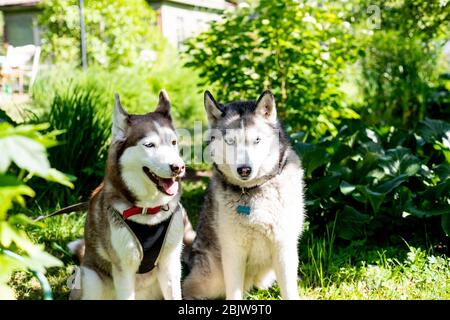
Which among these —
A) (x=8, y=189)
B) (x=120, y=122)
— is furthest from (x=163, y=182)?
(x=8, y=189)

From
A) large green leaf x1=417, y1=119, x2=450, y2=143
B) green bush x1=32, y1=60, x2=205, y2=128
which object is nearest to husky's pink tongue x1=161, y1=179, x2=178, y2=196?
large green leaf x1=417, y1=119, x2=450, y2=143

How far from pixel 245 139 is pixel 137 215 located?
2.39 ft

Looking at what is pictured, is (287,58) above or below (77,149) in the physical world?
above

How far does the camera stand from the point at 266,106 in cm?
304

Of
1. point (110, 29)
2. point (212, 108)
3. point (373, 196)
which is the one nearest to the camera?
point (212, 108)

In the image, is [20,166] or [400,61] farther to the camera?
[400,61]

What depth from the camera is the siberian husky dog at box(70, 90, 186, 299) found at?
2.78 metres

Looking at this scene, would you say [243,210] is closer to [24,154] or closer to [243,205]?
[243,205]

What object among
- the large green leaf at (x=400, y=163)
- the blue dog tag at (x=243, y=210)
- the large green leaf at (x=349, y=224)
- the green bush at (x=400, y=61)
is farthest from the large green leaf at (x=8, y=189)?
the green bush at (x=400, y=61)

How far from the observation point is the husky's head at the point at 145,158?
8.93 ft

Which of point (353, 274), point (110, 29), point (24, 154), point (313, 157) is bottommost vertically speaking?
point (353, 274)

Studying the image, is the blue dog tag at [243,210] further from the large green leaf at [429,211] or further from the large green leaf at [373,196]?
the large green leaf at [429,211]

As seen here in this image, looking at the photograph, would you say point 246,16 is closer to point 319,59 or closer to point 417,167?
point 319,59

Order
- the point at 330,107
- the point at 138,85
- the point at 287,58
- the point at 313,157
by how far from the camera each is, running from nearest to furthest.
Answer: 1. the point at 313,157
2. the point at 287,58
3. the point at 330,107
4. the point at 138,85
